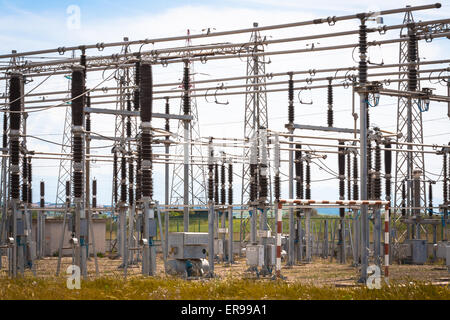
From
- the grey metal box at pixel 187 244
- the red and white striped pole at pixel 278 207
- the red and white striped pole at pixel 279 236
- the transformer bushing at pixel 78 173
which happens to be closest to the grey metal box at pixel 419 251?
the red and white striped pole at pixel 278 207

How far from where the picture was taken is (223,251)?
933 inches

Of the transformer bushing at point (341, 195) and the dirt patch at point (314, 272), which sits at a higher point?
the transformer bushing at point (341, 195)

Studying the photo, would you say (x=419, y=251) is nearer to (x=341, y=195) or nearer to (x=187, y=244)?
(x=341, y=195)

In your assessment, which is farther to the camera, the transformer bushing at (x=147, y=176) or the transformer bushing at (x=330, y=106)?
the transformer bushing at (x=330, y=106)

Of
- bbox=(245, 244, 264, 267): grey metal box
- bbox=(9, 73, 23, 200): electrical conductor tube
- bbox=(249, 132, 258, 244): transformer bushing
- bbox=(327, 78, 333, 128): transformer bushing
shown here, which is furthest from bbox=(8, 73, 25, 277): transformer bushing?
bbox=(327, 78, 333, 128): transformer bushing

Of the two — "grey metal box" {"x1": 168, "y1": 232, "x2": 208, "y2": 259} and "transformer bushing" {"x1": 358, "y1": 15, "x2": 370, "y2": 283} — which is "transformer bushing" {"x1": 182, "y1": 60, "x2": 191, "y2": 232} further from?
"transformer bushing" {"x1": 358, "y1": 15, "x2": 370, "y2": 283}

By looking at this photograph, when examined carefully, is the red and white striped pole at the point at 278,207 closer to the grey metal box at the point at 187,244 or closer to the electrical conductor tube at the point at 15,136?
the grey metal box at the point at 187,244

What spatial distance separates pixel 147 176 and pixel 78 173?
4.52 ft

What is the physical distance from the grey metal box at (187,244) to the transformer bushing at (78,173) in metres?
1.86

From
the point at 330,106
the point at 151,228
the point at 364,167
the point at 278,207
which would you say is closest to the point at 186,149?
the point at 151,228

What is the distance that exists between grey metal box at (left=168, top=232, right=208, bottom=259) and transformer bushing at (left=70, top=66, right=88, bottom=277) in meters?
1.86

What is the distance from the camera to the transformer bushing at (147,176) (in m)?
15.3

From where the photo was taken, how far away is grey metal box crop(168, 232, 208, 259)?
15.8 metres
